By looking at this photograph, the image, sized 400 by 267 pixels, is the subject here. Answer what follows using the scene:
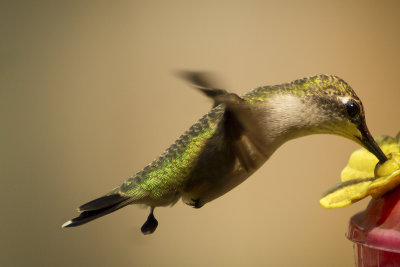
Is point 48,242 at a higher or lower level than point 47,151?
lower

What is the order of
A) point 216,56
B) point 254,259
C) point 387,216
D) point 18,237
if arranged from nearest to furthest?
1. point 387,216
2. point 18,237
3. point 216,56
4. point 254,259

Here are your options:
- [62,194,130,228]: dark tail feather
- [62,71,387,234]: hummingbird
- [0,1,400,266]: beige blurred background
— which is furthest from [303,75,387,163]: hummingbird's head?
[0,1,400,266]: beige blurred background

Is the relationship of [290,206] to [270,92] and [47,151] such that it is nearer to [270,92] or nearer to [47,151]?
[47,151]

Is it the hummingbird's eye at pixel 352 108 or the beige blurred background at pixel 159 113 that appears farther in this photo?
the beige blurred background at pixel 159 113

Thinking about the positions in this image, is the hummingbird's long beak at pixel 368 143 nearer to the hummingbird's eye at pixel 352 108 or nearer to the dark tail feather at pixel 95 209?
the hummingbird's eye at pixel 352 108

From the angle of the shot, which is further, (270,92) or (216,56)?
(216,56)

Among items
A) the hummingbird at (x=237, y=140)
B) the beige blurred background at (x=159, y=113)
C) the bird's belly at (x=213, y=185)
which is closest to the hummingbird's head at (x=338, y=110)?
the hummingbird at (x=237, y=140)

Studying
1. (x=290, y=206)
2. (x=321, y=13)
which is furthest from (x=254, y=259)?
(x=321, y=13)
